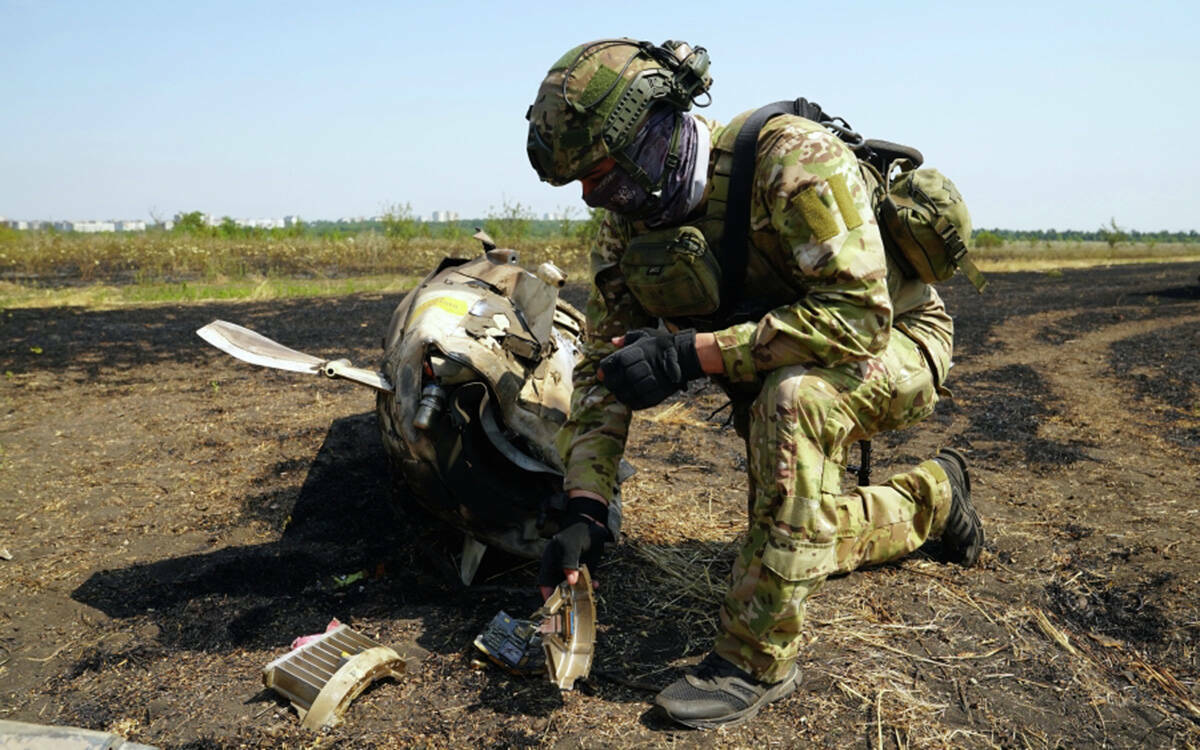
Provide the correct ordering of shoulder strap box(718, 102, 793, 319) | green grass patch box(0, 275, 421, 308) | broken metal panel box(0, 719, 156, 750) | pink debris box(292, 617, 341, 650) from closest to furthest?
broken metal panel box(0, 719, 156, 750), shoulder strap box(718, 102, 793, 319), pink debris box(292, 617, 341, 650), green grass patch box(0, 275, 421, 308)

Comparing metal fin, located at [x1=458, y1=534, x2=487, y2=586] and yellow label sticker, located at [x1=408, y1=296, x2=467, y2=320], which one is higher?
yellow label sticker, located at [x1=408, y1=296, x2=467, y2=320]

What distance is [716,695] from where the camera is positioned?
284 centimetres

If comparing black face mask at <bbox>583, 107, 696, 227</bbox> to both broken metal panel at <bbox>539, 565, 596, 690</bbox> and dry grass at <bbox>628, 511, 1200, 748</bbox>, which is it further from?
dry grass at <bbox>628, 511, 1200, 748</bbox>

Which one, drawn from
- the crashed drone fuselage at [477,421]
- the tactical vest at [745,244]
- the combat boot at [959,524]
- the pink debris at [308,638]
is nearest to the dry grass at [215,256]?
the crashed drone fuselage at [477,421]

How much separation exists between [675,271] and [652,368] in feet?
1.48

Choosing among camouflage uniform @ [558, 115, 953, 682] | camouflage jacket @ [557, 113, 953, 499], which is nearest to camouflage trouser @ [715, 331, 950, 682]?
camouflage uniform @ [558, 115, 953, 682]

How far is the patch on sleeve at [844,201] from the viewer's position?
280cm

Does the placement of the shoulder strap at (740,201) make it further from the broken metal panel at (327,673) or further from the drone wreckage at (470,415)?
the broken metal panel at (327,673)

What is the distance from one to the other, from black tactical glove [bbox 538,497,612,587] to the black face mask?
1.12m

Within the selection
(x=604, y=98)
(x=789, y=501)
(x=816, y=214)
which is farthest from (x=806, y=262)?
(x=604, y=98)

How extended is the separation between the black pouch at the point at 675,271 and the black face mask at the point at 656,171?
0.12 m

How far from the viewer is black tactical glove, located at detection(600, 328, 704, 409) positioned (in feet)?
9.46

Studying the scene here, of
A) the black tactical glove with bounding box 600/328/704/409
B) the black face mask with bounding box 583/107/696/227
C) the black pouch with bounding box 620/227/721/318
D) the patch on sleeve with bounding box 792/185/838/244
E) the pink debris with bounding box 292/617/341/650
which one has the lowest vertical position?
the pink debris with bounding box 292/617/341/650

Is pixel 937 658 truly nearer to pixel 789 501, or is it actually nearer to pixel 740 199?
pixel 789 501
